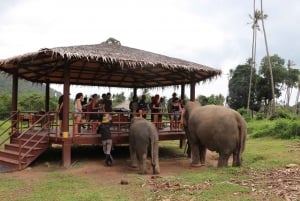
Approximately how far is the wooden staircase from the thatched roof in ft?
7.82

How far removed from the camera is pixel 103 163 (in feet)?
40.2

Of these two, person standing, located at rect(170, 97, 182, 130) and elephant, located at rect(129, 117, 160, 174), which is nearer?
elephant, located at rect(129, 117, 160, 174)

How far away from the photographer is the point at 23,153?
11.8 meters

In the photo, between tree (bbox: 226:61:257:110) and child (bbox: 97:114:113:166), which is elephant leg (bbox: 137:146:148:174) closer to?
child (bbox: 97:114:113:166)

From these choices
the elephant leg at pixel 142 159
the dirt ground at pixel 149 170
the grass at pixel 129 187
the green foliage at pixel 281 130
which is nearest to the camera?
the grass at pixel 129 187

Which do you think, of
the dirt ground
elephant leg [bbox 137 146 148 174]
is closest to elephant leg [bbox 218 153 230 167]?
the dirt ground

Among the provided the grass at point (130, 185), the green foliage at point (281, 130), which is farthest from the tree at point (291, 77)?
the grass at point (130, 185)

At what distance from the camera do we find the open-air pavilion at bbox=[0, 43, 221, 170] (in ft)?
38.1

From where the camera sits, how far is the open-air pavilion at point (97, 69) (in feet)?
38.1

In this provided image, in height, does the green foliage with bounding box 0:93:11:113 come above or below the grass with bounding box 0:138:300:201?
above

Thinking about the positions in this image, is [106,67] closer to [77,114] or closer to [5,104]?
[77,114]

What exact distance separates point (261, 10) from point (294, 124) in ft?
79.9

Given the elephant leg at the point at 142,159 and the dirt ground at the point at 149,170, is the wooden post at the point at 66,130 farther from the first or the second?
the elephant leg at the point at 142,159

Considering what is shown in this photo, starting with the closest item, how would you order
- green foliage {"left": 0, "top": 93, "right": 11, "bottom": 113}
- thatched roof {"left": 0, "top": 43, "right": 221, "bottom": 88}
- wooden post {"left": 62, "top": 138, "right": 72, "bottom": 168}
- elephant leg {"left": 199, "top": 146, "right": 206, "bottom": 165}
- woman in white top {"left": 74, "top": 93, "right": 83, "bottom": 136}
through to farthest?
wooden post {"left": 62, "top": 138, "right": 72, "bottom": 168}, thatched roof {"left": 0, "top": 43, "right": 221, "bottom": 88}, woman in white top {"left": 74, "top": 93, "right": 83, "bottom": 136}, elephant leg {"left": 199, "top": 146, "right": 206, "bottom": 165}, green foliage {"left": 0, "top": 93, "right": 11, "bottom": 113}
